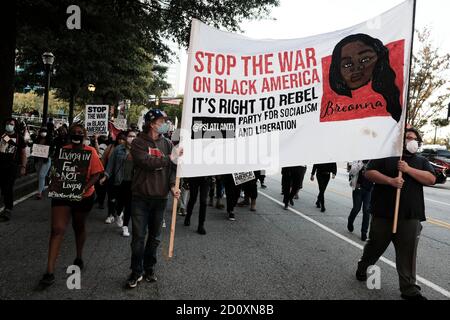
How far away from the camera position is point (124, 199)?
7.00 metres

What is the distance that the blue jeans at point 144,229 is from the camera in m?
4.31

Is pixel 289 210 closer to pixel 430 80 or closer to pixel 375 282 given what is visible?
pixel 375 282

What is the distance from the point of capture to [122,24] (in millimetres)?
12078

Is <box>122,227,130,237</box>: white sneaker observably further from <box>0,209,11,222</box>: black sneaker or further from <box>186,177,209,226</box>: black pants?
<box>0,209,11,222</box>: black sneaker

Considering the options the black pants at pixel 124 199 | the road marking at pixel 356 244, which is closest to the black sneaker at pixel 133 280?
the black pants at pixel 124 199

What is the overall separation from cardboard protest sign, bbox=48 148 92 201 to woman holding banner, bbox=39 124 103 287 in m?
0.05

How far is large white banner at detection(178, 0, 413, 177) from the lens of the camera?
174 inches

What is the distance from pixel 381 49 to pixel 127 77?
23.2 meters

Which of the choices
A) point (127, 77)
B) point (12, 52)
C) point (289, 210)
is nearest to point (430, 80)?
point (127, 77)

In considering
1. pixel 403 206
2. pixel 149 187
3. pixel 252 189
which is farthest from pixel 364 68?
pixel 252 189

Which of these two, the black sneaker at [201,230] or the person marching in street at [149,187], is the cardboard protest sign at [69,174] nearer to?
the person marching in street at [149,187]

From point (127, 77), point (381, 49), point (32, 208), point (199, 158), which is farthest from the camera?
point (127, 77)

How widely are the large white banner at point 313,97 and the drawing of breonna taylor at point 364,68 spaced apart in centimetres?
1
